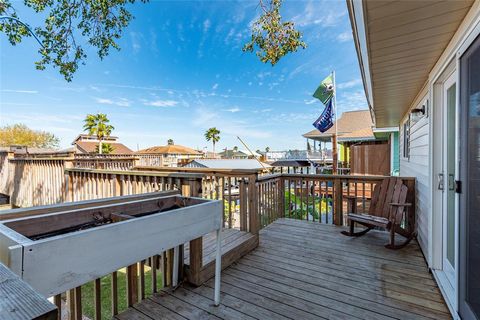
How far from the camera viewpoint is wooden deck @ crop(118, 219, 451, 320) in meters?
2.00

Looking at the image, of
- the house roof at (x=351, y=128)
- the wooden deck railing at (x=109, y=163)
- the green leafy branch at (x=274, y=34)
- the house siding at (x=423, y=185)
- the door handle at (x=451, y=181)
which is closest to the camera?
the door handle at (x=451, y=181)

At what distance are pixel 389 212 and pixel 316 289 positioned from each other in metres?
1.99

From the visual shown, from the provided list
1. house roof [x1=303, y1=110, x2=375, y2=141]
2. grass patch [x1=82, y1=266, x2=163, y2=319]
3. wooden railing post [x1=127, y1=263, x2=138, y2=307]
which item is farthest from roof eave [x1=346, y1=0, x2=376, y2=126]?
house roof [x1=303, y1=110, x2=375, y2=141]

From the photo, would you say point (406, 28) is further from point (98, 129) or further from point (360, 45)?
point (98, 129)

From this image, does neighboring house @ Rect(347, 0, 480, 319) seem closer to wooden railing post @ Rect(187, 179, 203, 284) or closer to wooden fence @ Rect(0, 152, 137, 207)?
wooden railing post @ Rect(187, 179, 203, 284)

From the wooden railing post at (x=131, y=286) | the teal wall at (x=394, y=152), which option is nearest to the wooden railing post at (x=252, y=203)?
the wooden railing post at (x=131, y=286)

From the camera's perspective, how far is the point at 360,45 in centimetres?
228

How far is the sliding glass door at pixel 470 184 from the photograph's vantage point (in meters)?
1.50

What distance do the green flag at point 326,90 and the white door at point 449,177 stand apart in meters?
5.91

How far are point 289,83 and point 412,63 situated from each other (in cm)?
1469

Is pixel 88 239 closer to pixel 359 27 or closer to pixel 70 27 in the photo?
pixel 359 27

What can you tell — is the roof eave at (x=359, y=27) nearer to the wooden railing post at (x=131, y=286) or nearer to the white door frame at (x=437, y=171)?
the white door frame at (x=437, y=171)

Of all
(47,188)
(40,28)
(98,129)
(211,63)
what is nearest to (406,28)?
(40,28)

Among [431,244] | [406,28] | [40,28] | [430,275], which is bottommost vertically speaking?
[430,275]
